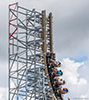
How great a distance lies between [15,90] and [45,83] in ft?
13.4

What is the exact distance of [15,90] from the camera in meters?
50.9

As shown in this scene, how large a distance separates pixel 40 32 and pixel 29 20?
2.32m

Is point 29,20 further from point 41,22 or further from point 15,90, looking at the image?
point 15,90

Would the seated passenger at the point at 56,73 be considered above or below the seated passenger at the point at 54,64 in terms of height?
below

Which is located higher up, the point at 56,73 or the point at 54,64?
the point at 54,64

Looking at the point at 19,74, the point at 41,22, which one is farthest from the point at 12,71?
the point at 41,22

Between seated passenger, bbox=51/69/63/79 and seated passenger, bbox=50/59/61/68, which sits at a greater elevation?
seated passenger, bbox=50/59/61/68

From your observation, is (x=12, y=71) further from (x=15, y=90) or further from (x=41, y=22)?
(x=41, y=22)

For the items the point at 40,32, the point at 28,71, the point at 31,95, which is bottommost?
the point at 31,95

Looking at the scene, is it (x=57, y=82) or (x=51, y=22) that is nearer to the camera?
(x=57, y=82)

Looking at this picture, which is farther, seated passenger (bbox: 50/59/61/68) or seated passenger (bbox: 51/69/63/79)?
seated passenger (bbox: 50/59/61/68)

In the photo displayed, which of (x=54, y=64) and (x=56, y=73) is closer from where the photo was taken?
(x=56, y=73)

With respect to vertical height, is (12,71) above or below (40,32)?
below

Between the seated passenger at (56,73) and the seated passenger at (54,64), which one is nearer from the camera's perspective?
the seated passenger at (56,73)
